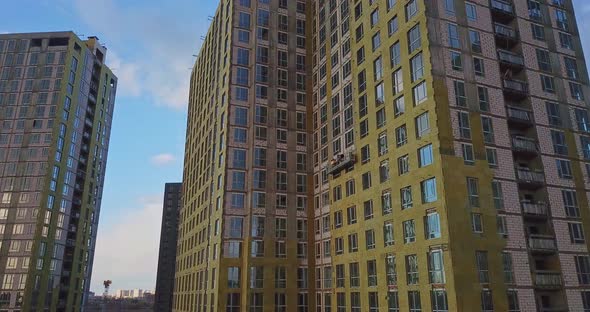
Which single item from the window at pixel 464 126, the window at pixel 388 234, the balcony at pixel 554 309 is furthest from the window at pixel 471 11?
the balcony at pixel 554 309

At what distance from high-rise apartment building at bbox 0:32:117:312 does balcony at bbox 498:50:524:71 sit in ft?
300

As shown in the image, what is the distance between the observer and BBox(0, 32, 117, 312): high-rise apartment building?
93188 millimetres

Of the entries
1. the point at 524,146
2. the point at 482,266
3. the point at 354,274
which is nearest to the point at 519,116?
the point at 524,146

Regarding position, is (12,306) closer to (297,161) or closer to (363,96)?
(297,161)

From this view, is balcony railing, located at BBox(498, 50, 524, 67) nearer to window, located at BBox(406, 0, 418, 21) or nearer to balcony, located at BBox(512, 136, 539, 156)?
balcony, located at BBox(512, 136, 539, 156)

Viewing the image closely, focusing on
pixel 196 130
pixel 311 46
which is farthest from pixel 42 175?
pixel 311 46

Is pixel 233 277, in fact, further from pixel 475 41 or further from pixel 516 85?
pixel 516 85

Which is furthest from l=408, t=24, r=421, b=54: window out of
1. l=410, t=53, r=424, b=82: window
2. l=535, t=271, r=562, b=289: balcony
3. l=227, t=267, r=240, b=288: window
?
l=227, t=267, r=240, b=288: window

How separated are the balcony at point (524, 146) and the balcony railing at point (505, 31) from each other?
39.6 ft

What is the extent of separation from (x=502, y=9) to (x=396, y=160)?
72.2 feet

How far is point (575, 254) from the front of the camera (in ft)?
145

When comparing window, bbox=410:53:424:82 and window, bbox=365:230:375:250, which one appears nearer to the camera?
window, bbox=410:53:424:82

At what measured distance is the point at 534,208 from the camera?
44.4 metres

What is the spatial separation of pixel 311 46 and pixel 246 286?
4152 centimetres
